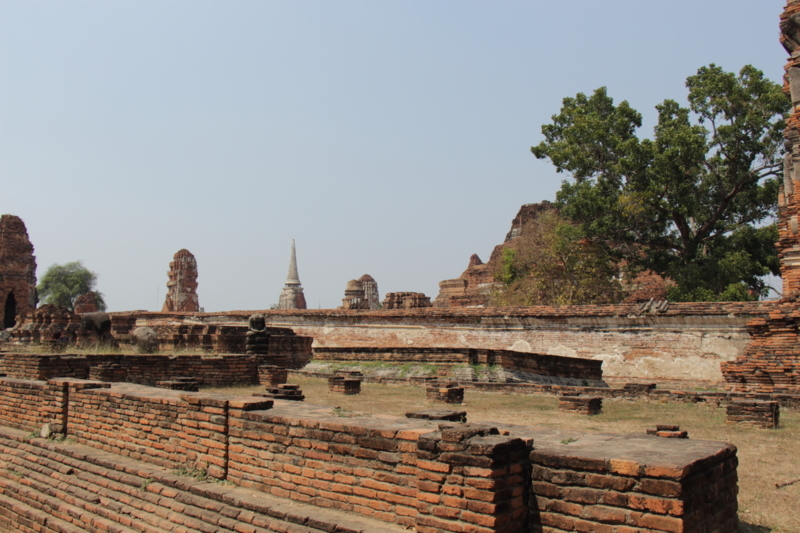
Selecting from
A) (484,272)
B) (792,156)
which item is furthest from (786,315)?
(484,272)

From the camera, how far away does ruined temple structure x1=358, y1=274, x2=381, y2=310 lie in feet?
114

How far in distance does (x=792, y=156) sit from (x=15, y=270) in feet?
81.1

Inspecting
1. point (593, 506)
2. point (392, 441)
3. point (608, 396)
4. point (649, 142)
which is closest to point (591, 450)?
point (593, 506)

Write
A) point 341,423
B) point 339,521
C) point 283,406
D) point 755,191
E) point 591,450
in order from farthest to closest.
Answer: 1. point 755,191
2. point 283,406
3. point 341,423
4. point 339,521
5. point 591,450

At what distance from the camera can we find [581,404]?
7727mm

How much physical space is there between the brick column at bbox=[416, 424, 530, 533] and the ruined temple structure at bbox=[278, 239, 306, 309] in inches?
1564

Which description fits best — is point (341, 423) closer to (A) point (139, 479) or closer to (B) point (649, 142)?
(A) point (139, 479)

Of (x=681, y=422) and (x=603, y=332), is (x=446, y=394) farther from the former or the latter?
(x=603, y=332)

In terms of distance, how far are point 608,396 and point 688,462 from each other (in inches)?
274

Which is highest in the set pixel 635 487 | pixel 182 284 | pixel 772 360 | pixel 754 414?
pixel 182 284

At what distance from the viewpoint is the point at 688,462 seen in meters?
2.93

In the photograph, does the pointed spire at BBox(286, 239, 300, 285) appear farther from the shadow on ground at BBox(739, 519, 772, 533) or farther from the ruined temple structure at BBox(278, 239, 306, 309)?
the shadow on ground at BBox(739, 519, 772, 533)

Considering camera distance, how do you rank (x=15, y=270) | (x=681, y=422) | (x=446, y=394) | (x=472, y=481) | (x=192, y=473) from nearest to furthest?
(x=472, y=481) < (x=192, y=473) < (x=681, y=422) < (x=446, y=394) < (x=15, y=270)

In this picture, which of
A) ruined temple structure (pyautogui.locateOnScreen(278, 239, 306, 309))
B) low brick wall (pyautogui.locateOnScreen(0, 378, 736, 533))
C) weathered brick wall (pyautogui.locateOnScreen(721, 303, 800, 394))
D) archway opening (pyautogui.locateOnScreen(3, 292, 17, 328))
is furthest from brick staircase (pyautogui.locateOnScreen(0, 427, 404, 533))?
ruined temple structure (pyautogui.locateOnScreen(278, 239, 306, 309))
